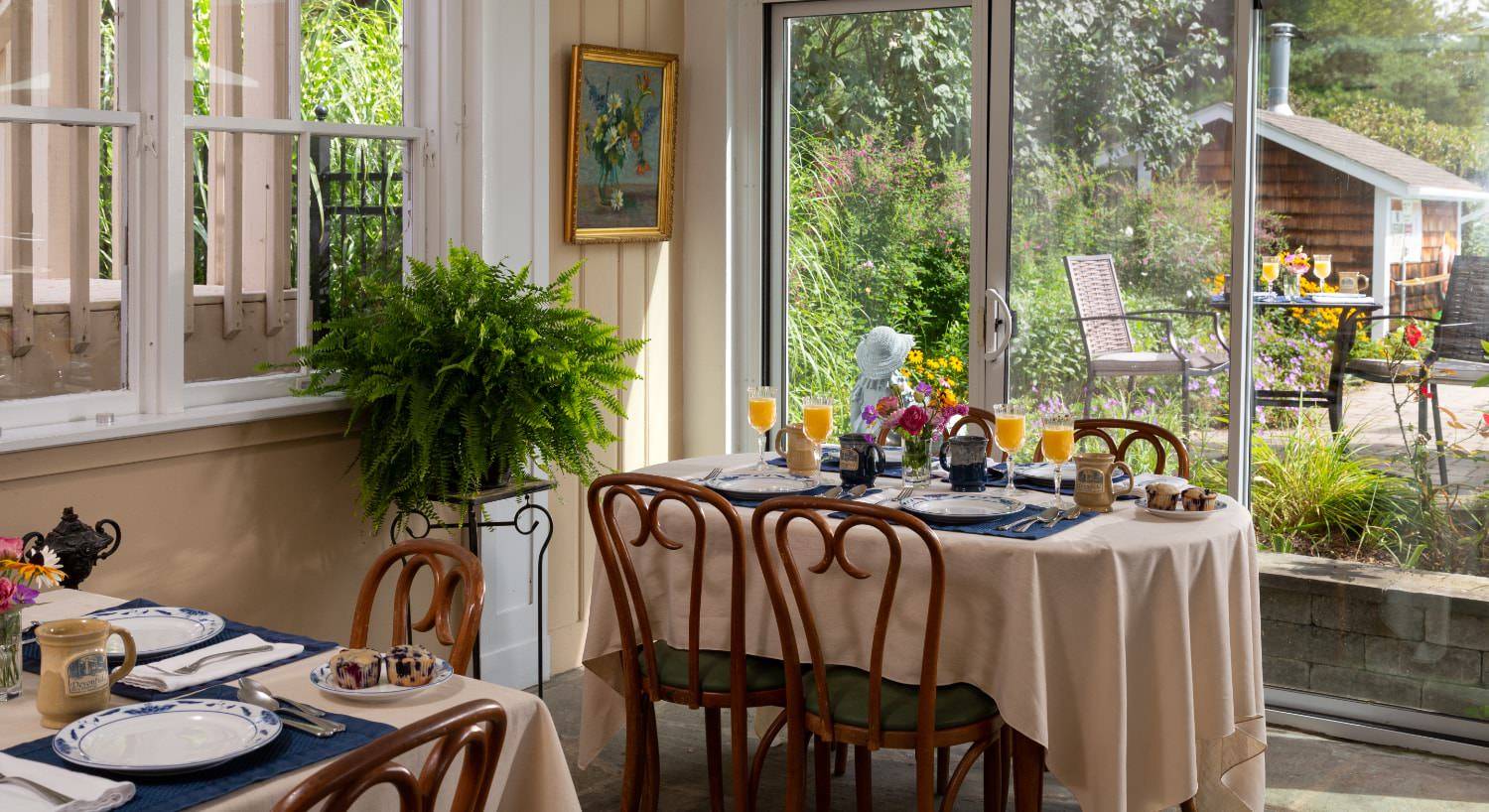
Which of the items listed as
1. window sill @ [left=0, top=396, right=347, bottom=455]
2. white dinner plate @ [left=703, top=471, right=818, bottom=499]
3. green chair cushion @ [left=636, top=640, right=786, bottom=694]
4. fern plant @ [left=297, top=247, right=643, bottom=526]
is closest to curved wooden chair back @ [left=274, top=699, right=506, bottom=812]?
green chair cushion @ [left=636, top=640, right=786, bottom=694]

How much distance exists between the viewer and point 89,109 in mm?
3092

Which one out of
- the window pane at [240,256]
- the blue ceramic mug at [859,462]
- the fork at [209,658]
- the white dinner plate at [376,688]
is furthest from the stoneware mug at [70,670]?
the blue ceramic mug at [859,462]

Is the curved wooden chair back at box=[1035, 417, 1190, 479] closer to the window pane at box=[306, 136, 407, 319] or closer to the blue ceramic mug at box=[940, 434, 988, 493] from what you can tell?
the blue ceramic mug at box=[940, 434, 988, 493]

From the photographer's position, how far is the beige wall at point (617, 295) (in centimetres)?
424

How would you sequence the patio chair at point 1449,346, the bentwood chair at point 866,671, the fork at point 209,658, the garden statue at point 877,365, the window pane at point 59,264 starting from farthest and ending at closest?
1. the garden statue at point 877,365
2. the patio chair at point 1449,346
3. the window pane at point 59,264
4. the bentwood chair at point 866,671
5. the fork at point 209,658

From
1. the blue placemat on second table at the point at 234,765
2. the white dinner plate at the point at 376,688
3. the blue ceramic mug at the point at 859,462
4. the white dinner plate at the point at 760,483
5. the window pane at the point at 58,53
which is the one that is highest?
the window pane at the point at 58,53

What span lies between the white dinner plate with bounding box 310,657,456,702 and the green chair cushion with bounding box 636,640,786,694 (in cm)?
110

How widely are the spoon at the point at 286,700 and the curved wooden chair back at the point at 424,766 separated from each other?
27cm

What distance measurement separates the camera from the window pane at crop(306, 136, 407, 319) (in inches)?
143

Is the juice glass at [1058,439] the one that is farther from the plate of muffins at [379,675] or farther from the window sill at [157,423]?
the window sill at [157,423]

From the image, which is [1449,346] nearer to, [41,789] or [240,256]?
[240,256]

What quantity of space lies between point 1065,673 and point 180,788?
1693mm

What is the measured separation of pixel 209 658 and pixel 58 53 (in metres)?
1.63

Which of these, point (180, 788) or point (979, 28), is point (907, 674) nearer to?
point (180, 788)
